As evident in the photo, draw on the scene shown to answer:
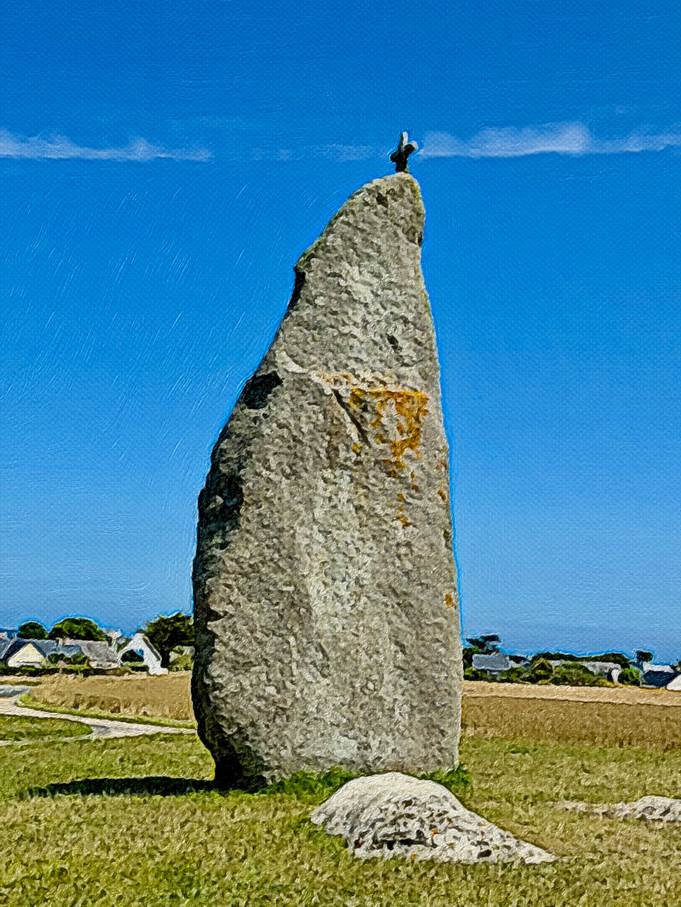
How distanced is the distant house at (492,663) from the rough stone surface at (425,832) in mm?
73381

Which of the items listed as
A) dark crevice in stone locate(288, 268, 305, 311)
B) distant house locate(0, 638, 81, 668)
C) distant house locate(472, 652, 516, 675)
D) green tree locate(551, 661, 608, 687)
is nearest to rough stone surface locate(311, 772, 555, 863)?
dark crevice in stone locate(288, 268, 305, 311)

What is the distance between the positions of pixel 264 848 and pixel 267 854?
0.79 feet

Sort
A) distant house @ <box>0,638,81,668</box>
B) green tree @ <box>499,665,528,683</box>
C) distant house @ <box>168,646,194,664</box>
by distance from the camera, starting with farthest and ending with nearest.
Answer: distant house @ <box>0,638,81,668</box>
distant house @ <box>168,646,194,664</box>
green tree @ <box>499,665,528,683</box>

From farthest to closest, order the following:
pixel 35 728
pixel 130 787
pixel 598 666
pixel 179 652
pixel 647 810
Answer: pixel 179 652, pixel 598 666, pixel 35 728, pixel 130 787, pixel 647 810

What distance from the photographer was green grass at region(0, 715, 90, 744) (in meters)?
25.0

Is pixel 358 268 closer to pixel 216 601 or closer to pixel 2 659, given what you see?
pixel 216 601

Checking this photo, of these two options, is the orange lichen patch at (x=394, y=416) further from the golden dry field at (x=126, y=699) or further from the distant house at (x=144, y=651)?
the distant house at (x=144, y=651)

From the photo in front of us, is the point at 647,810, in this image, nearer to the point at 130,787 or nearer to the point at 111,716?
the point at 130,787

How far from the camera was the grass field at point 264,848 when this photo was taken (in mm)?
7785

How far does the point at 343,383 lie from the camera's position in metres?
13.4

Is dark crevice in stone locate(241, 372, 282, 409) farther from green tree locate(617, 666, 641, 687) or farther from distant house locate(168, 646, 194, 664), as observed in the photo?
distant house locate(168, 646, 194, 664)

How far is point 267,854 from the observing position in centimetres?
898

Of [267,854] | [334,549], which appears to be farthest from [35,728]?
[267,854]

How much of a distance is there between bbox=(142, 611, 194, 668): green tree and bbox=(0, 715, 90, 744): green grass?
228 feet
